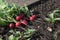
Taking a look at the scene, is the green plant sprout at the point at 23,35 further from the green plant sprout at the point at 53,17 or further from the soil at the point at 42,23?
the green plant sprout at the point at 53,17

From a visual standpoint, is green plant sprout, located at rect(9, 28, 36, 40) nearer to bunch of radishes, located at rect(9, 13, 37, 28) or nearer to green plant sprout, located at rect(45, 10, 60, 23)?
bunch of radishes, located at rect(9, 13, 37, 28)

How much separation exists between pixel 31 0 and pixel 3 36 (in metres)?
0.94

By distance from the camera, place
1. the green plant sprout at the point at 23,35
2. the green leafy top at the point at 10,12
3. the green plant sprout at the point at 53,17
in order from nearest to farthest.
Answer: the green plant sprout at the point at 23,35
the green plant sprout at the point at 53,17
the green leafy top at the point at 10,12

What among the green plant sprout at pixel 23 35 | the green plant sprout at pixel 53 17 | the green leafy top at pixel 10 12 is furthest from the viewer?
the green leafy top at pixel 10 12

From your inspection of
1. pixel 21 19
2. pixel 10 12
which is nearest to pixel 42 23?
pixel 21 19

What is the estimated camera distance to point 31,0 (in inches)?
164

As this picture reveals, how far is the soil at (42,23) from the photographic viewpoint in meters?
3.42

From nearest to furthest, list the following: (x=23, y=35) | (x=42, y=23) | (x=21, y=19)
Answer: (x=23, y=35) → (x=42, y=23) → (x=21, y=19)

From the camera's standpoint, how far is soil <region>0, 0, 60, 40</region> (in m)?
3.42

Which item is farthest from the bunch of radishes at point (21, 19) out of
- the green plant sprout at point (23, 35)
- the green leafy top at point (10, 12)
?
the green plant sprout at point (23, 35)

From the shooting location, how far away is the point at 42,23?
362cm

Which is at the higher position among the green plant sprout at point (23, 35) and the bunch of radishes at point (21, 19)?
the bunch of radishes at point (21, 19)

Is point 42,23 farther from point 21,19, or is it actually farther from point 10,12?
point 10,12

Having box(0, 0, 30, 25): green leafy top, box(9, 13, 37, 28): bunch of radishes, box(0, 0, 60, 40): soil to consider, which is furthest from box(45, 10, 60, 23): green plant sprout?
box(0, 0, 30, 25): green leafy top
